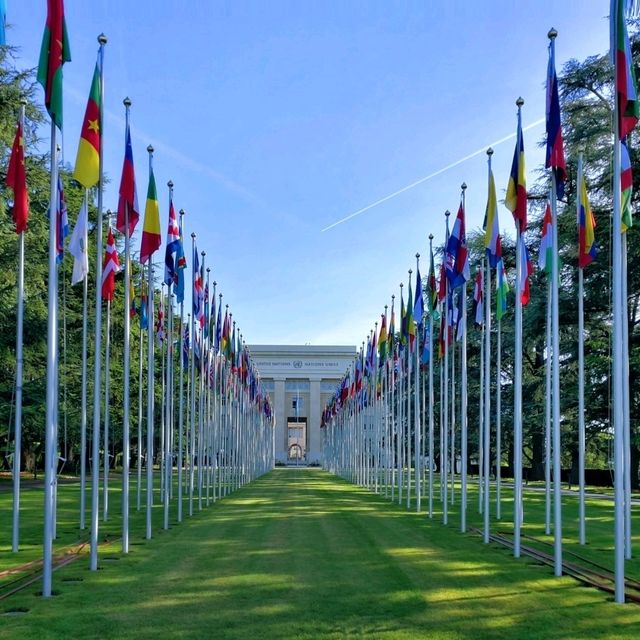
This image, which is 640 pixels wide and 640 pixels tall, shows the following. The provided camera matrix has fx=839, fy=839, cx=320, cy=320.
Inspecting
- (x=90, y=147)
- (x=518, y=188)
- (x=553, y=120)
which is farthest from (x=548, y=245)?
(x=90, y=147)

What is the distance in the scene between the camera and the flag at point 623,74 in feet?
41.7

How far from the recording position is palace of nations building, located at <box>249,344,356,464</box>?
130 metres

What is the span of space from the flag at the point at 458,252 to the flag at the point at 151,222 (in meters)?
8.20

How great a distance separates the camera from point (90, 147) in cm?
1456

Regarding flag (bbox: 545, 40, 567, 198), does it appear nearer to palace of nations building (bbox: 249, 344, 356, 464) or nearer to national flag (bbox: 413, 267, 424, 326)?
national flag (bbox: 413, 267, 424, 326)

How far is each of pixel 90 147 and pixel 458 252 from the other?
11455 mm

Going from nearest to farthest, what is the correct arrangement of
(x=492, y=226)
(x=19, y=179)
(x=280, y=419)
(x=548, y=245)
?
(x=19, y=179) < (x=548, y=245) < (x=492, y=226) < (x=280, y=419)

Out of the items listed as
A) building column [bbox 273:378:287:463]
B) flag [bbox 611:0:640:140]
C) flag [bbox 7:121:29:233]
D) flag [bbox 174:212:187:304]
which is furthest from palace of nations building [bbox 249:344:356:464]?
flag [bbox 611:0:640:140]

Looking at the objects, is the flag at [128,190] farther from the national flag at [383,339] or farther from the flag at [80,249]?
the national flag at [383,339]

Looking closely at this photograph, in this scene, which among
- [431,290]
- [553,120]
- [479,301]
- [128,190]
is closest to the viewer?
[553,120]

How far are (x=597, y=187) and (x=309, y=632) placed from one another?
3026cm

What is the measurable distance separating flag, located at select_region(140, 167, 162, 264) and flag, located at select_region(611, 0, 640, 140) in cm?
1051

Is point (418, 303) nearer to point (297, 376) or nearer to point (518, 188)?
point (518, 188)

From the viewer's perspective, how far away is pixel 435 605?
11883 mm
